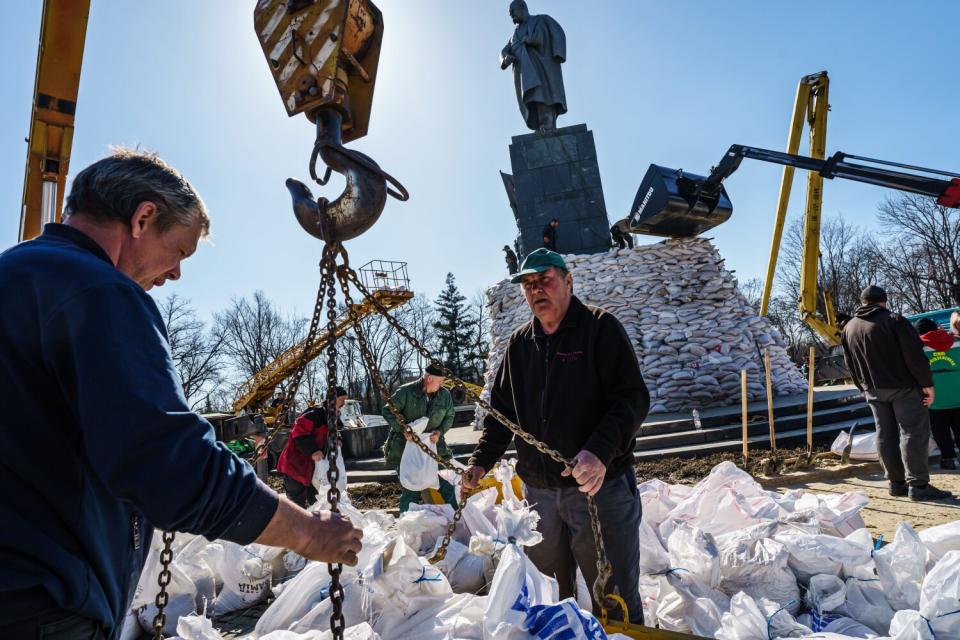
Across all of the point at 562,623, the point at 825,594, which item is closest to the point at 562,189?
the point at 825,594

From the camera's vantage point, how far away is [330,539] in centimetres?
116

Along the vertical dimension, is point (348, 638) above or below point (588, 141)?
below

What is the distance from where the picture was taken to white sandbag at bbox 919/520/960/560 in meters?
2.53

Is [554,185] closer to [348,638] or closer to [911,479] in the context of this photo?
[911,479]

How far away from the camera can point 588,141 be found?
12469 mm

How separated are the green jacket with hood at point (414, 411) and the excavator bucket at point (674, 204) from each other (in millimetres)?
6683

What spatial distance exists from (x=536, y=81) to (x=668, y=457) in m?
9.61

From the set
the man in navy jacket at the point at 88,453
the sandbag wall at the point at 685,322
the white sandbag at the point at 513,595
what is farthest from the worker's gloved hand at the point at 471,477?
the sandbag wall at the point at 685,322

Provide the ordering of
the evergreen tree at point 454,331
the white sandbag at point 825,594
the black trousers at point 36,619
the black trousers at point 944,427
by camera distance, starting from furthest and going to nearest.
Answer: the evergreen tree at point 454,331 < the black trousers at point 944,427 < the white sandbag at point 825,594 < the black trousers at point 36,619

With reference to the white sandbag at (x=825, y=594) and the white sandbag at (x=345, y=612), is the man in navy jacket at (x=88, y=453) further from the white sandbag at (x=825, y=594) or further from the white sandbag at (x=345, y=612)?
the white sandbag at (x=825, y=594)

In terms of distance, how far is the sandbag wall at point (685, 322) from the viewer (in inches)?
386

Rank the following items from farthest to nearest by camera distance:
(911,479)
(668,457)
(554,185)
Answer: (554,185)
(668,457)
(911,479)

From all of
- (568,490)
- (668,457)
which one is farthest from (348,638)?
(668,457)

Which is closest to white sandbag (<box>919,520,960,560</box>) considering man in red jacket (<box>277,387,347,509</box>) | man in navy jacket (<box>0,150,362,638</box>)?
man in navy jacket (<box>0,150,362,638</box>)
